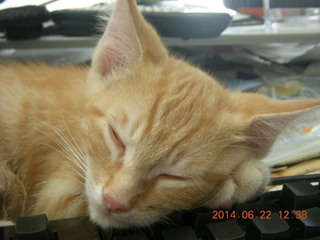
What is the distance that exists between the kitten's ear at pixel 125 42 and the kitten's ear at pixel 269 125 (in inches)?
10.4

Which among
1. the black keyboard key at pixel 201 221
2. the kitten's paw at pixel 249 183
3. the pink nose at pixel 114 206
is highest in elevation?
the pink nose at pixel 114 206

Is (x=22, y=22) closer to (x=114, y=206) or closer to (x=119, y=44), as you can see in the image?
(x=119, y=44)

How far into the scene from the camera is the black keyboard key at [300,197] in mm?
596

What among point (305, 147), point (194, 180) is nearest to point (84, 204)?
Result: point (194, 180)

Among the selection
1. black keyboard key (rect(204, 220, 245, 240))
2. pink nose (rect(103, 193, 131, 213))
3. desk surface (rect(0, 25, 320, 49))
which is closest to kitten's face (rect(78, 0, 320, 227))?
pink nose (rect(103, 193, 131, 213))

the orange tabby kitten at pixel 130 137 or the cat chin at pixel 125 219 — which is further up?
the orange tabby kitten at pixel 130 137

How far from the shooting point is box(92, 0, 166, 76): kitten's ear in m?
0.72

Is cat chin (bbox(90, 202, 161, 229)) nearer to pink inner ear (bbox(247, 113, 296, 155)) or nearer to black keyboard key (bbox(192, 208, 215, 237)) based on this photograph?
black keyboard key (bbox(192, 208, 215, 237))

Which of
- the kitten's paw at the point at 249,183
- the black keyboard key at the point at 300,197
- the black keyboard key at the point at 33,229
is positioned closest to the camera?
the black keyboard key at the point at 33,229

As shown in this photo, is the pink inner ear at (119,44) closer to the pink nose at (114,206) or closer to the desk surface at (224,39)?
the pink nose at (114,206)

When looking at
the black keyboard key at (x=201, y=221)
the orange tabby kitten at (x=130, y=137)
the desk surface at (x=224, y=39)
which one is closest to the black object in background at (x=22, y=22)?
the desk surface at (x=224, y=39)

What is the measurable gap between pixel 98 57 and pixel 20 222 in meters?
0.43

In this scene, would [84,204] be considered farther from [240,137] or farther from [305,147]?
[305,147]

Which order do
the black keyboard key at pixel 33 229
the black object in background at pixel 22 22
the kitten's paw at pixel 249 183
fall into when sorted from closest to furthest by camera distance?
the black keyboard key at pixel 33 229 < the kitten's paw at pixel 249 183 < the black object in background at pixel 22 22
